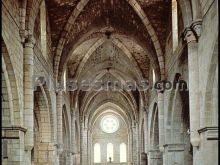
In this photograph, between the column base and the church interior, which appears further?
the church interior

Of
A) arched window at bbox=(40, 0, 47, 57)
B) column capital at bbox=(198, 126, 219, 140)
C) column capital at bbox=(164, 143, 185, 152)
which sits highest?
arched window at bbox=(40, 0, 47, 57)

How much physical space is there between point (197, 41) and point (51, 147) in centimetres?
1089

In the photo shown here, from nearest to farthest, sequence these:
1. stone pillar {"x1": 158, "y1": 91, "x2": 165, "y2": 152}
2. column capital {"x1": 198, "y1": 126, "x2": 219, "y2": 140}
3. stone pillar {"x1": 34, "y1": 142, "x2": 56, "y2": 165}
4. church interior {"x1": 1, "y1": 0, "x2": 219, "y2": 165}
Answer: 1. column capital {"x1": 198, "y1": 126, "x2": 219, "y2": 140}
2. church interior {"x1": 1, "y1": 0, "x2": 219, "y2": 165}
3. stone pillar {"x1": 34, "y1": 142, "x2": 56, "y2": 165}
4. stone pillar {"x1": 158, "y1": 91, "x2": 165, "y2": 152}

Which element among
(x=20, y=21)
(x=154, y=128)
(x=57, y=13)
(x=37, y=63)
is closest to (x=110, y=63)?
(x=154, y=128)

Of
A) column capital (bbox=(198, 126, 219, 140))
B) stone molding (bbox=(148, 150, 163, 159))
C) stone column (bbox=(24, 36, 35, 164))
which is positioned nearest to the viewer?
column capital (bbox=(198, 126, 219, 140))

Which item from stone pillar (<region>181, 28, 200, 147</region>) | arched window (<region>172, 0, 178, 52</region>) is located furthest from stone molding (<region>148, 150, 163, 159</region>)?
stone pillar (<region>181, 28, 200, 147</region>)

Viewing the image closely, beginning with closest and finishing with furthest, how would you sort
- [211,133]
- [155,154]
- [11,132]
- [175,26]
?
[211,133], [11,132], [175,26], [155,154]

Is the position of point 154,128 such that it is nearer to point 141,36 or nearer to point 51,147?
point 141,36

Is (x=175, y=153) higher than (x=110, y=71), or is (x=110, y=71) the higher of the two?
(x=110, y=71)

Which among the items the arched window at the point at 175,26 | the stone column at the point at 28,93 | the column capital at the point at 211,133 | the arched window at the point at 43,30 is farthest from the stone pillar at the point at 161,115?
the column capital at the point at 211,133

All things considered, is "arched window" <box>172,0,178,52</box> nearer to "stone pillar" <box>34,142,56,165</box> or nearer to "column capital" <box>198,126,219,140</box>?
"stone pillar" <box>34,142,56,165</box>

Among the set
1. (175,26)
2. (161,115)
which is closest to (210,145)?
(175,26)

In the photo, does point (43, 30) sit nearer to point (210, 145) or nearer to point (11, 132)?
point (11, 132)

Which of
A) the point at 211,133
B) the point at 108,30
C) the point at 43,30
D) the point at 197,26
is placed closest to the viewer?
the point at 211,133
